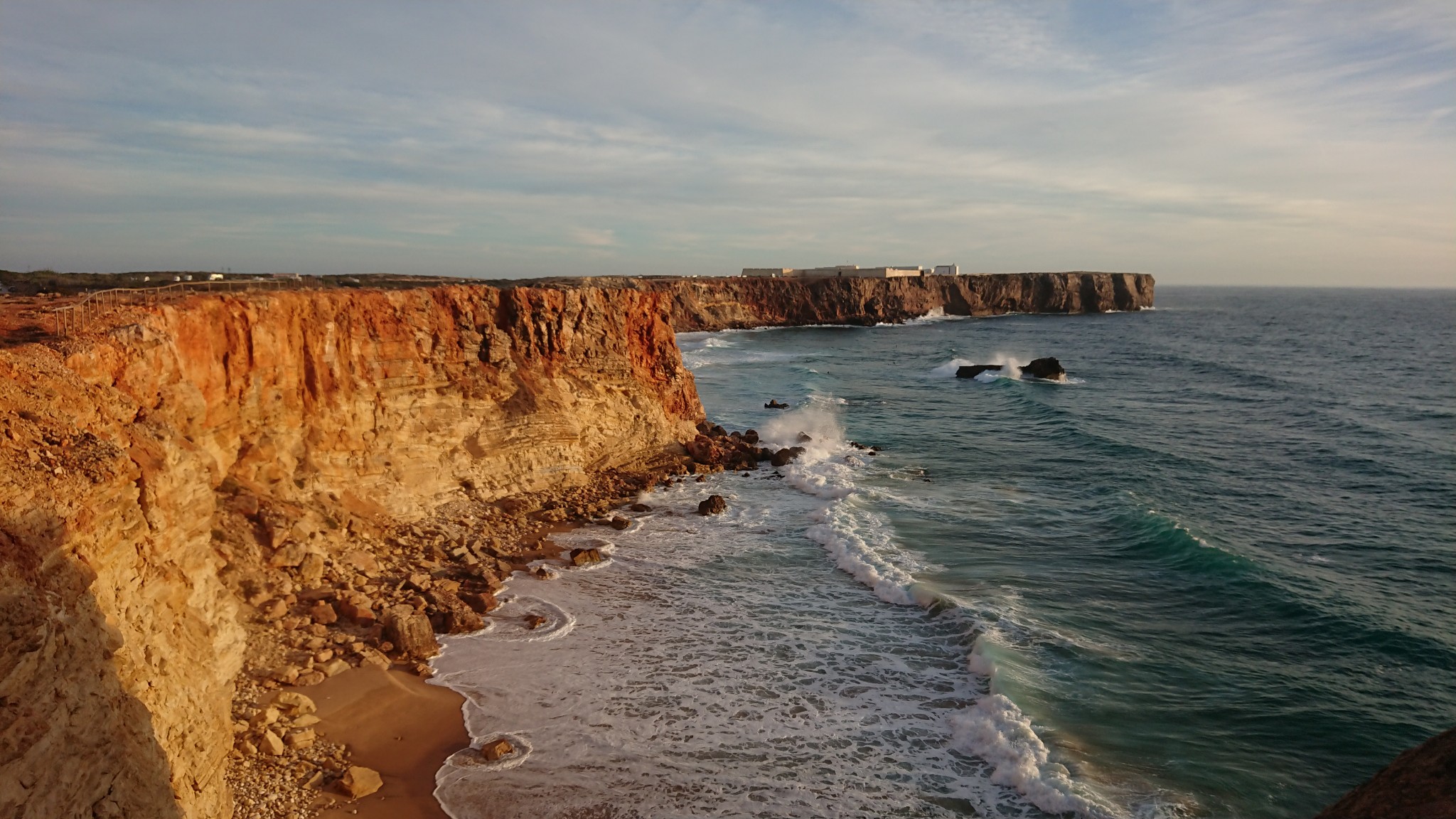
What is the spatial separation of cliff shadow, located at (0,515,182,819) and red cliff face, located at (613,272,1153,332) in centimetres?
7861

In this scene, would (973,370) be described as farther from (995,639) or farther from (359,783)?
(359,783)

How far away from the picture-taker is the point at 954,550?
21.0 metres

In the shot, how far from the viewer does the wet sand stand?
10.7 meters

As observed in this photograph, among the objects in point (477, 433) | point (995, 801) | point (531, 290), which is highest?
point (531, 290)

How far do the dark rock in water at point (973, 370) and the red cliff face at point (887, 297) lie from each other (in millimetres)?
38167

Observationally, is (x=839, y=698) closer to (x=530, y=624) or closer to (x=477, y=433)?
(x=530, y=624)

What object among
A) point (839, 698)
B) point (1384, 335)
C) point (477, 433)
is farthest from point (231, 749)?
point (1384, 335)

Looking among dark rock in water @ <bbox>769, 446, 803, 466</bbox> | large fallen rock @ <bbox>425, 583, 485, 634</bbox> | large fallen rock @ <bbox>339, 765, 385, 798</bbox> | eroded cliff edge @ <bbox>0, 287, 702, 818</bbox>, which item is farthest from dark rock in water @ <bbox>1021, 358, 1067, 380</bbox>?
large fallen rock @ <bbox>339, 765, 385, 798</bbox>

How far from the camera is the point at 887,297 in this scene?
10950cm

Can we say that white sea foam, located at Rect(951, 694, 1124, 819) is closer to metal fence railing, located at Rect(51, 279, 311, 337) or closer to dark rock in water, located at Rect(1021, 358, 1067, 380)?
metal fence railing, located at Rect(51, 279, 311, 337)

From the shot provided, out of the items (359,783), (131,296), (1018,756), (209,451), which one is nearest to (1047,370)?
(1018,756)

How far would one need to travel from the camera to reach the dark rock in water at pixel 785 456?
3044cm

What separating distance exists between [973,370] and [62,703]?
5415 cm

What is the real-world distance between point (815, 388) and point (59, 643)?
43.4 m
